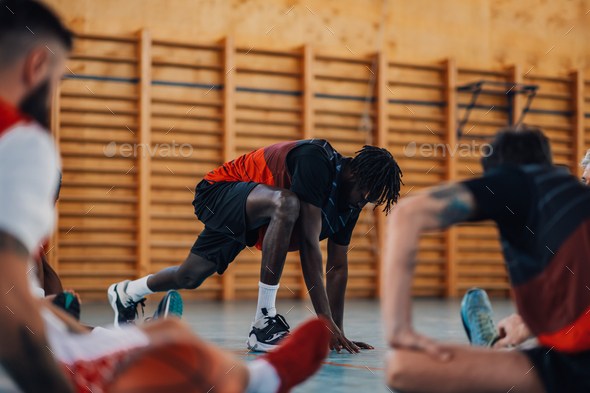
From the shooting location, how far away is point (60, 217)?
6.48m

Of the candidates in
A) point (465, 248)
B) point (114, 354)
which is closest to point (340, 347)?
point (114, 354)

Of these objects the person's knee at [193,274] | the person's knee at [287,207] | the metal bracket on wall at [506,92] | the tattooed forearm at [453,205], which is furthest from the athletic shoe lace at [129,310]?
the metal bracket on wall at [506,92]

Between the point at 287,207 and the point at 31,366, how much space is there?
1.89 metres

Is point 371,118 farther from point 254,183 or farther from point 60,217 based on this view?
point 254,183

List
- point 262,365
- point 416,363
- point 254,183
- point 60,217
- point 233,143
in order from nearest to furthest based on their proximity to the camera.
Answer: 1. point 416,363
2. point 262,365
3. point 254,183
4. point 60,217
5. point 233,143

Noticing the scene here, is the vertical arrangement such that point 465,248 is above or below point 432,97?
below

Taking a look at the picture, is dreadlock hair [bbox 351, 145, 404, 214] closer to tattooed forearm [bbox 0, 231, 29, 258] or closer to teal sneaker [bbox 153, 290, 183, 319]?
teal sneaker [bbox 153, 290, 183, 319]

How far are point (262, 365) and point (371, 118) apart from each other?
6542 mm

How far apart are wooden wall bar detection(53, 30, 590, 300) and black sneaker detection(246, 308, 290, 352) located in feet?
13.8

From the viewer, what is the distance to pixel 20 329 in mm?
917

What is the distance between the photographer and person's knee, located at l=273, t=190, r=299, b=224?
2773 millimetres

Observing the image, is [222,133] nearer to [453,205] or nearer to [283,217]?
[283,217]

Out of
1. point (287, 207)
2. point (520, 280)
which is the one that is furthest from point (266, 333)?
point (520, 280)

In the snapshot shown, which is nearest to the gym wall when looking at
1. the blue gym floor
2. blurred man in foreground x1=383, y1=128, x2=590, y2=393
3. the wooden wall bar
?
the wooden wall bar
